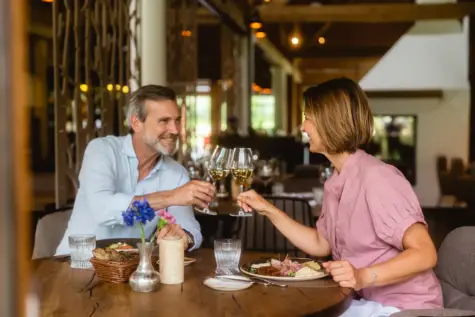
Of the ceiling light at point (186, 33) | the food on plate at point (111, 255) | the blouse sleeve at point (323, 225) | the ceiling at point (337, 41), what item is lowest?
the food on plate at point (111, 255)

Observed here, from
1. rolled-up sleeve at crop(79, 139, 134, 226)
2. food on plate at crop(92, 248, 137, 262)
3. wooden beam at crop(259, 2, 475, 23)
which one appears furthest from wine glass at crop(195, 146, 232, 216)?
wooden beam at crop(259, 2, 475, 23)

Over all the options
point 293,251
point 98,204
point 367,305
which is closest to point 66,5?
point 98,204

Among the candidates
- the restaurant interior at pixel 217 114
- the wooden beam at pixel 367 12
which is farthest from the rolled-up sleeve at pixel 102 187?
the wooden beam at pixel 367 12

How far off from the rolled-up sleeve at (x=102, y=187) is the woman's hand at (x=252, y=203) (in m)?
0.43

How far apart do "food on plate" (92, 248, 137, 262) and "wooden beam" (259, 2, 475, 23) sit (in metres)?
10.4

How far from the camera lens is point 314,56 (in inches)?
770

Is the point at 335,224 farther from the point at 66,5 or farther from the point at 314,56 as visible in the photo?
the point at 314,56

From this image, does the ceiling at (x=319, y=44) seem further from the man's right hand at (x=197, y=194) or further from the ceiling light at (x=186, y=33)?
the man's right hand at (x=197, y=194)

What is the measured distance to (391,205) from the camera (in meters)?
2.17

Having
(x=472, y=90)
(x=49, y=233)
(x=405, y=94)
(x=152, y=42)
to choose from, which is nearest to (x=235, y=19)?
(x=405, y=94)

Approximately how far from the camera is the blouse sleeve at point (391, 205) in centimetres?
214

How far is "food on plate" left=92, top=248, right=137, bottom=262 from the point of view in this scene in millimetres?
2160

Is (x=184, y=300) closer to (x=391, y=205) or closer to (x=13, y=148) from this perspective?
(x=391, y=205)

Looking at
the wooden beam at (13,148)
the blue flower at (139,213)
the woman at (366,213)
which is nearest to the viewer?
the wooden beam at (13,148)
